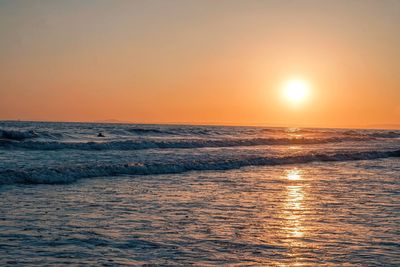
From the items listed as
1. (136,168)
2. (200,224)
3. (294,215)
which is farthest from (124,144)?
(200,224)

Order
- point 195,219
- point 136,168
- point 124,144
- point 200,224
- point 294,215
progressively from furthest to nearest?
1. point 124,144
2. point 136,168
3. point 294,215
4. point 195,219
5. point 200,224

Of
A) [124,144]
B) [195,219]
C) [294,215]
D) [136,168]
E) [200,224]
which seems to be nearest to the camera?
[200,224]

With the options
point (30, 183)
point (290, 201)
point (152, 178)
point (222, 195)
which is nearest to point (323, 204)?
point (290, 201)

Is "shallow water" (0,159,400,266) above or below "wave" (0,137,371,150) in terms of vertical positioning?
below

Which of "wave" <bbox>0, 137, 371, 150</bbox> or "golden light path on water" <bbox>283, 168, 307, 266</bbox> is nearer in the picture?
"golden light path on water" <bbox>283, 168, 307, 266</bbox>

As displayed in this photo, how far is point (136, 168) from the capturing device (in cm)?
2086

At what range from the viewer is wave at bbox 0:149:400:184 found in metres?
16.3

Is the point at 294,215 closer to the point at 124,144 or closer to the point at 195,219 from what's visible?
the point at 195,219

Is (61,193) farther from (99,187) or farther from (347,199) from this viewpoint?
(347,199)

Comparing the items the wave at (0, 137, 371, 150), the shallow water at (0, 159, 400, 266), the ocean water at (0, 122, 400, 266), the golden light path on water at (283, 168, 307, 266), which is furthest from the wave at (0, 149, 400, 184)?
the wave at (0, 137, 371, 150)

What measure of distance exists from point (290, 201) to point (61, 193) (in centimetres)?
638

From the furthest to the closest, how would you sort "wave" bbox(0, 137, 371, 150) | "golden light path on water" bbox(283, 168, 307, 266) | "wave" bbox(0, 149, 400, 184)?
"wave" bbox(0, 137, 371, 150) → "wave" bbox(0, 149, 400, 184) → "golden light path on water" bbox(283, 168, 307, 266)

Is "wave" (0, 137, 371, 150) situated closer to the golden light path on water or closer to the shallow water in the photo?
the shallow water

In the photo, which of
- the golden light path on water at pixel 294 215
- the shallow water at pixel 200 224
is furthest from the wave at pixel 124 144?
the golden light path on water at pixel 294 215
